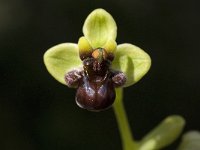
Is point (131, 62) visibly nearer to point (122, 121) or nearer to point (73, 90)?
point (122, 121)

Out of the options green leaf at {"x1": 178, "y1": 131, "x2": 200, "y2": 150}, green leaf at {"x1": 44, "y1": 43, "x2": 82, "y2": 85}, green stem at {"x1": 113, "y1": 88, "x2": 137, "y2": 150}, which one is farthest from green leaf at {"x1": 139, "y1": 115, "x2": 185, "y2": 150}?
green leaf at {"x1": 44, "y1": 43, "x2": 82, "y2": 85}

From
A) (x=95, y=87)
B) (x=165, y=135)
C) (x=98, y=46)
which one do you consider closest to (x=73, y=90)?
(x=165, y=135)

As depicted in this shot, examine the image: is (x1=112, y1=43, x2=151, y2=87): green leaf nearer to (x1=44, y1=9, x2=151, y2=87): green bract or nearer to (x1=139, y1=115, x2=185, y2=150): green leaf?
(x1=44, y1=9, x2=151, y2=87): green bract

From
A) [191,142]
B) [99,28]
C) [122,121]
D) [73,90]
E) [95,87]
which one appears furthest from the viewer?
[73,90]

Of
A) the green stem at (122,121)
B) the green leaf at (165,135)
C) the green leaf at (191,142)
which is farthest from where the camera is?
the green leaf at (191,142)

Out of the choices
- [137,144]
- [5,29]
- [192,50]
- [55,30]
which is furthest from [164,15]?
[137,144]

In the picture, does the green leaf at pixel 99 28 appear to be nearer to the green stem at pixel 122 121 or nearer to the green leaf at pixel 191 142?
the green stem at pixel 122 121

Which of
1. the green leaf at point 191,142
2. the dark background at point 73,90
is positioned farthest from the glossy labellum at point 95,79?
the dark background at point 73,90
